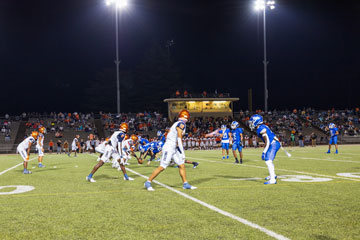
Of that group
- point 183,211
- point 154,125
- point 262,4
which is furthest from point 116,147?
point 262,4

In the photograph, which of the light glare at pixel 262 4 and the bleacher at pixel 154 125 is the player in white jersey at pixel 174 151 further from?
the light glare at pixel 262 4

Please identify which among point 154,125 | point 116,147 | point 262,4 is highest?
point 262,4

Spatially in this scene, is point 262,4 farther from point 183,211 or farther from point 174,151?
point 183,211

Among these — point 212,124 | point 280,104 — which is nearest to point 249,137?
point 212,124

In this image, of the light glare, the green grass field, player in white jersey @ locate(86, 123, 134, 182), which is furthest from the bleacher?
the green grass field

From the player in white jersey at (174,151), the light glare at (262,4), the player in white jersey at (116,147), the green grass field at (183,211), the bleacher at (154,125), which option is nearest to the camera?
the green grass field at (183,211)

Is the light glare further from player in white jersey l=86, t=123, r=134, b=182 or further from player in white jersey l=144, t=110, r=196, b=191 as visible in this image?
player in white jersey l=144, t=110, r=196, b=191

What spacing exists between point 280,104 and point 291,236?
74437mm

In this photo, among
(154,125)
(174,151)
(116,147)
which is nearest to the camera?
(174,151)

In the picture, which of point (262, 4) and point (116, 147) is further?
point (262, 4)

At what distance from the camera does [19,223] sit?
5.57 metres

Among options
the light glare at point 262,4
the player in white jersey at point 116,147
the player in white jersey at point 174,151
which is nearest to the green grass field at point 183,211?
the player in white jersey at point 174,151

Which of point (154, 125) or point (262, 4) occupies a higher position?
point (262, 4)

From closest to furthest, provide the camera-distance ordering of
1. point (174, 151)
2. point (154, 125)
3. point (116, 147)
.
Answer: point (174, 151) < point (116, 147) < point (154, 125)
